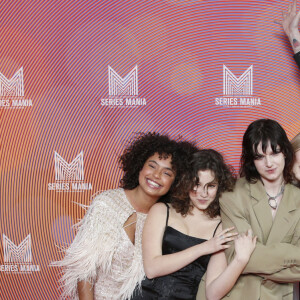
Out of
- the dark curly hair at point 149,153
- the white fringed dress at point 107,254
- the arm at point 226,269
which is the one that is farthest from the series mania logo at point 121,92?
the arm at point 226,269

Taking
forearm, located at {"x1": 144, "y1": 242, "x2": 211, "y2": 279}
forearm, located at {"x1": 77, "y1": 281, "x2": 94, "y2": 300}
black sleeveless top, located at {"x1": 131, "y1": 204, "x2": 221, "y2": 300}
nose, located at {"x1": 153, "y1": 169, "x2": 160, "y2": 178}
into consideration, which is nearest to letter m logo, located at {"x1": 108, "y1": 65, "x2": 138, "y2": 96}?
nose, located at {"x1": 153, "y1": 169, "x2": 160, "y2": 178}

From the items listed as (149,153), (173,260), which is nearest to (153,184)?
(149,153)

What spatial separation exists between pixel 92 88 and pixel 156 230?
108 centimetres

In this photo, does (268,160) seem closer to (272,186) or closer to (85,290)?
(272,186)

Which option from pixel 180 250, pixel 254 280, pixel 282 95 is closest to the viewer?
pixel 254 280

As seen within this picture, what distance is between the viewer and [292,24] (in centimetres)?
220

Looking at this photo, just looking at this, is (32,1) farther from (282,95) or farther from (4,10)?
(282,95)

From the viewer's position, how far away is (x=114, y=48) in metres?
2.42

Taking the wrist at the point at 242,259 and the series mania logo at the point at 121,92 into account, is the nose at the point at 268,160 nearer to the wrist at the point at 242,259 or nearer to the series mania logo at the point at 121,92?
the wrist at the point at 242,259

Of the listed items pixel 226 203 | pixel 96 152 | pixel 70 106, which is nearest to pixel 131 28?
pixel 70 106

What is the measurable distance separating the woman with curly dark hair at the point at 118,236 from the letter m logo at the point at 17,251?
0.49 metres

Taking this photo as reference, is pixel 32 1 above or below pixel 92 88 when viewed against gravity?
above

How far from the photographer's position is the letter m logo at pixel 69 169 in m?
2.48

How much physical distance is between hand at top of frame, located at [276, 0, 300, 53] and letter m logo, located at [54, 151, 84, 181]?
154cm
